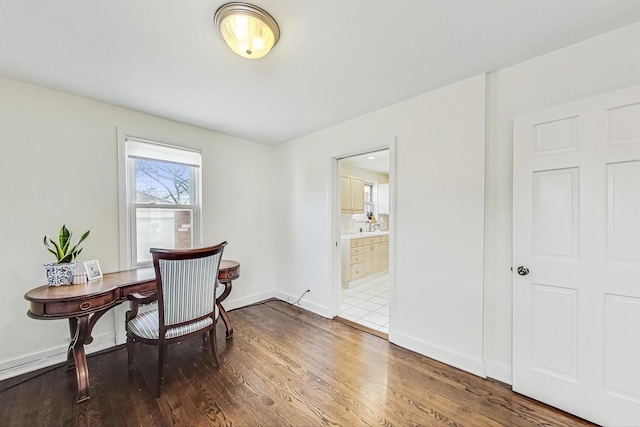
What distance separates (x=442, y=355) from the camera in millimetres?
2238

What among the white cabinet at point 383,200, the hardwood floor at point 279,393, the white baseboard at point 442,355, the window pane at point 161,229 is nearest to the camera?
the hardwood floor at point 279,393

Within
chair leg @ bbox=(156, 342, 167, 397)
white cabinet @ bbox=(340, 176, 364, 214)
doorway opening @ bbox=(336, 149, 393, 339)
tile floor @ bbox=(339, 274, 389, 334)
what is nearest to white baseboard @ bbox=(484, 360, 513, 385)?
tile floor @ bbox=(339, 274, 389, 334)

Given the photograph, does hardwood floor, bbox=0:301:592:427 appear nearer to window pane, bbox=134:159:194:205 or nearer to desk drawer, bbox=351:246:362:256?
window pane, bbox=134:159:194:205

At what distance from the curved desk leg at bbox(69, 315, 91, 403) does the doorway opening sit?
2.38m

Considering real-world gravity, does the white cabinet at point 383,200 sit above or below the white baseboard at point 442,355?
above

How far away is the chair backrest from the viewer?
183 cm

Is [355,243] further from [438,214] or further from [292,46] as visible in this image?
[292,46]

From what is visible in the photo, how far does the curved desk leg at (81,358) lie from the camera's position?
1784 millimetres

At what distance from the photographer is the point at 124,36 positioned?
158cm

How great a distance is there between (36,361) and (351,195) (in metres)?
4.60

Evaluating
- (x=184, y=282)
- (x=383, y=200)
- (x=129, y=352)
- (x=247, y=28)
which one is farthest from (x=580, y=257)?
(x=383, y=200)

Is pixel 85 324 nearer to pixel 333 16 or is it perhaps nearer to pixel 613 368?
pixel 333 16

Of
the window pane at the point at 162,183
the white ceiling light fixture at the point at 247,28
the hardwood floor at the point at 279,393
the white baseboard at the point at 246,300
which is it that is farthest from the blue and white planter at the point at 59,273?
the white ceiling light fixture at the point at 247,28

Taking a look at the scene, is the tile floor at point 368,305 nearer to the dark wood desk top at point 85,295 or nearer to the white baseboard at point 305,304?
the white baseboard at point 305,304
